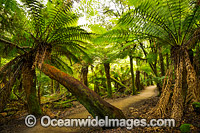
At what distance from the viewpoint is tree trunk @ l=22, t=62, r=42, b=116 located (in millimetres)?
2951

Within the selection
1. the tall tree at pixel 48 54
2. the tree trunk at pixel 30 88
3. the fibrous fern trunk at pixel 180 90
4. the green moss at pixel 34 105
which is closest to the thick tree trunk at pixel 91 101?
the tall tree at pixel 48 54

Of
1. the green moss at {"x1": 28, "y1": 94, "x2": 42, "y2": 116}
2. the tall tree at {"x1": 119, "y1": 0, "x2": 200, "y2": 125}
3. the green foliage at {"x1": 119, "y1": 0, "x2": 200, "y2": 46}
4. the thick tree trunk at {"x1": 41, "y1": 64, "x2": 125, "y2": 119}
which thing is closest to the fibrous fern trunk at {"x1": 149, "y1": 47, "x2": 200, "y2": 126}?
the tall tree at {"x1": 119, "y1": 0, "x2": 200, "y2": 125}

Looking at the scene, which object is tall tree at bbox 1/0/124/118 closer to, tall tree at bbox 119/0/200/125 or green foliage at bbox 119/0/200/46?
tall tree at bbox 119/0/200/125

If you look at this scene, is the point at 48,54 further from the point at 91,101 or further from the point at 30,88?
the point at 91,101

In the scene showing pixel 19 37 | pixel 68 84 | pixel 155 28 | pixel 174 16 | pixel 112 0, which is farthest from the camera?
pixel 112 0

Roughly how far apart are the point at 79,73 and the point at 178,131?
18.9ft

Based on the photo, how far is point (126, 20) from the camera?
6.81 feet

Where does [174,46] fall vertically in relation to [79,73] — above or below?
above

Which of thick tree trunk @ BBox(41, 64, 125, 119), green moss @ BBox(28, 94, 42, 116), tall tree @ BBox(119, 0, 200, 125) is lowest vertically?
green moss @ BBox(28, 94, 42, 116)

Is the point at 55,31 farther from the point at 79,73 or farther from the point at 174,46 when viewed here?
the point at 79,73

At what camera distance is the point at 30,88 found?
3064mm

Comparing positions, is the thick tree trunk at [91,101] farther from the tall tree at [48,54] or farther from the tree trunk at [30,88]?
the tree trunk at [30,88]

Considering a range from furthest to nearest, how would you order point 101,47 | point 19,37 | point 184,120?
point 101,47 < point 19,37 < point 184,120

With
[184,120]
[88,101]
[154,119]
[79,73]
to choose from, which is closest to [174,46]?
[184,120]
